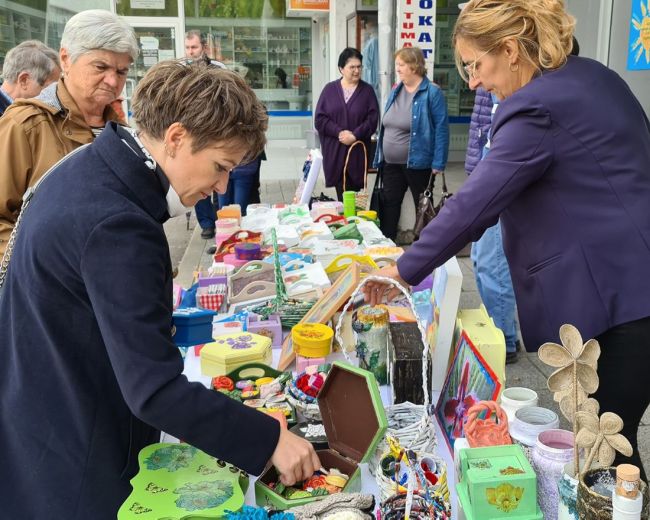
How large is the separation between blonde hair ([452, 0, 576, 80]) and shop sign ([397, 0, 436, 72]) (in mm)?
4975

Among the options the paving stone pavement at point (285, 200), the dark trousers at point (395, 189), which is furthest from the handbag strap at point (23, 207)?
the dark trousers at point (395, 189)

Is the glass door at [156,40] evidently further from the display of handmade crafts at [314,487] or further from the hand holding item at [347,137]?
the display of handmade crafts at [314,487]

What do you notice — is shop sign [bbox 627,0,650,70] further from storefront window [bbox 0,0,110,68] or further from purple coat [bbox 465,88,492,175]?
storefront window [bbox 0,0,110,68]

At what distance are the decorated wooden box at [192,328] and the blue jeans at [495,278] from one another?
2.02 metres

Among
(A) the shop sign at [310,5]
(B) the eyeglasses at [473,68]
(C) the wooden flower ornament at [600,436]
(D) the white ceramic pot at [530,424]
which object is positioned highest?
(A) the shop sign at [310,5]

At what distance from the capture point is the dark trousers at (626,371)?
1615 mm

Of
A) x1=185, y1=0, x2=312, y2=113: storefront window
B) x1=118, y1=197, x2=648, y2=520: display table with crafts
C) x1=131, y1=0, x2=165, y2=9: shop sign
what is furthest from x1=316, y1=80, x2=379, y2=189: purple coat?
x1=131, y1=0, x2=165, y2=9: shop sign

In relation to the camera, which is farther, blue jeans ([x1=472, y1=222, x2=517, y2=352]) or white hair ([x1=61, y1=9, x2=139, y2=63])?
blue jeans ([x1=472, y1=222, x2=517, y2=352])

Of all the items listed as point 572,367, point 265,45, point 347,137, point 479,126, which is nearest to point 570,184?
point 572,367

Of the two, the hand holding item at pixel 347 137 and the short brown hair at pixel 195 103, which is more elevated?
the short brown hair at pixel 195 103

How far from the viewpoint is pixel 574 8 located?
6.62m

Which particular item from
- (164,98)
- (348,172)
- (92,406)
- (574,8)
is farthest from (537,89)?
(574,8)

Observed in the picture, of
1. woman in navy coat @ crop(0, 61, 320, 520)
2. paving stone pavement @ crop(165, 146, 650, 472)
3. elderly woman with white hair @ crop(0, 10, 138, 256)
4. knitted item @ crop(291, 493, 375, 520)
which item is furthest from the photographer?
paving stone pavement @ crop(165, 146, 650, 472)

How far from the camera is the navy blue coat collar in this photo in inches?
46.0
